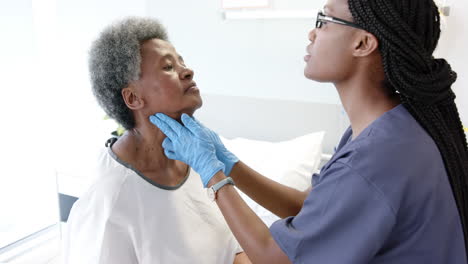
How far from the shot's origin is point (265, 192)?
4.42 ft

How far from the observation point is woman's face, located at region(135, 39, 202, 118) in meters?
1.16

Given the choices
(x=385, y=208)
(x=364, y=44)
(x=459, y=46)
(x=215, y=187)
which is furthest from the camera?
(x=459, y=46)

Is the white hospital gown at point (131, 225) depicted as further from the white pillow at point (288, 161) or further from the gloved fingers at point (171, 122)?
the white pillow at point (288, 161)

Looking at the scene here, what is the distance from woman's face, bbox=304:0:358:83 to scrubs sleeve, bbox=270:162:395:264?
0.77ft

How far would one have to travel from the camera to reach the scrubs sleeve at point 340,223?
2.71ft

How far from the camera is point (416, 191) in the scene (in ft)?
2.71

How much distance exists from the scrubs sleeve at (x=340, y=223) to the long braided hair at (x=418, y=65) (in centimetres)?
23

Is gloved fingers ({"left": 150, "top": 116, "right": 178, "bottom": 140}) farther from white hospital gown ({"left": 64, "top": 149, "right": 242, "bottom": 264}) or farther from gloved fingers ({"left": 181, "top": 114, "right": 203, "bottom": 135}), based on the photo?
white hospital gown ({"left": 64, "top": 149, "right": 242, "bottom": 264})

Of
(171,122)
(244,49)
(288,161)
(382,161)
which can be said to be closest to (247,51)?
(244,49)

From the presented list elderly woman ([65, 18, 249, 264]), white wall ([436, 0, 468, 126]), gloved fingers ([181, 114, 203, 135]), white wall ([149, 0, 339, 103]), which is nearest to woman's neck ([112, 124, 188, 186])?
elderly woman ([65, 18, 249, 264])

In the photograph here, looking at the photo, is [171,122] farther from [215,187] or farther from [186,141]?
[215,187]

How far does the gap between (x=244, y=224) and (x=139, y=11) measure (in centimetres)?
183

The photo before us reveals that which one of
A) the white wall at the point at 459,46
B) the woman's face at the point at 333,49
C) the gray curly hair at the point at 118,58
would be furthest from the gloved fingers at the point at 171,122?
the white wall at the point at 459,46

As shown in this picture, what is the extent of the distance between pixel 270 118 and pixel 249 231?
3.93 ft
